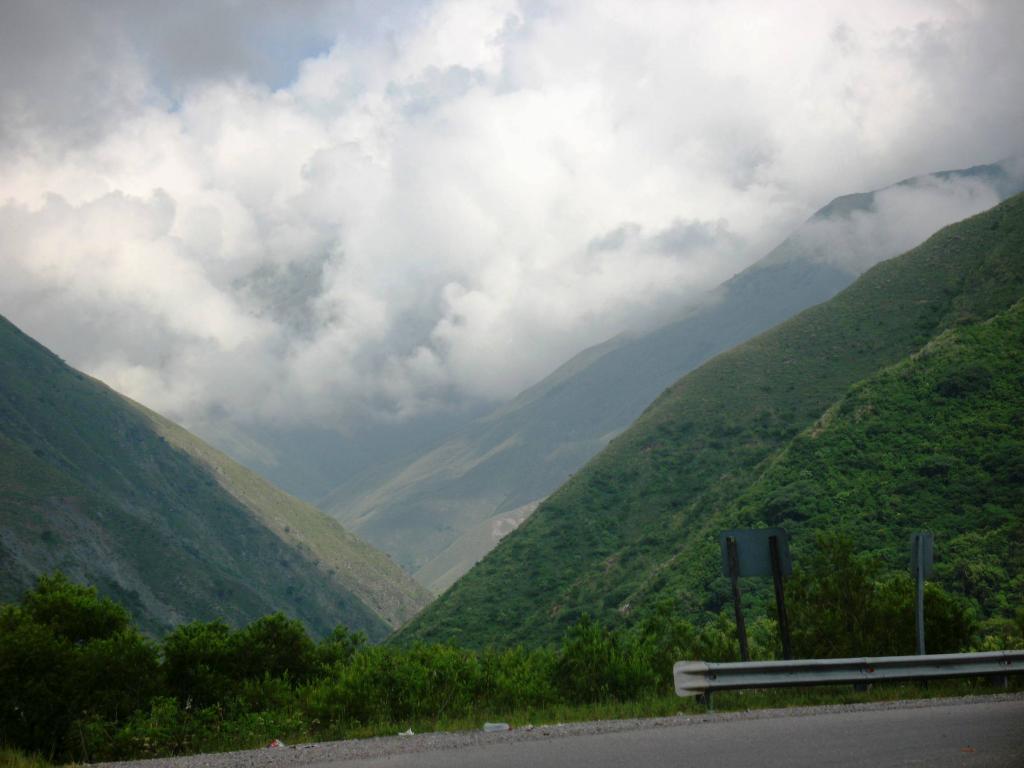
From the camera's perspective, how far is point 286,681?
15.5 meters

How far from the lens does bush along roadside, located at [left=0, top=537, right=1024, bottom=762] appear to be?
12711 mm

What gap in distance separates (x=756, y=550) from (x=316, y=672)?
838cm

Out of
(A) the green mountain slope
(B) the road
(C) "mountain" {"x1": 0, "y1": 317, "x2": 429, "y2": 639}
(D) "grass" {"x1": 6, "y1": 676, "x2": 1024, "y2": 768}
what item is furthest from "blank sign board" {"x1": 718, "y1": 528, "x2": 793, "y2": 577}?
(C) "mountain" {"x1": 0, "y1": 317, "x2": 429, "y2": 639}

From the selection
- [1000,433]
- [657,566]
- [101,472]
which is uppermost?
[101,472]

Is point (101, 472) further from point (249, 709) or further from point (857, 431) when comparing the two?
point (249, 709)

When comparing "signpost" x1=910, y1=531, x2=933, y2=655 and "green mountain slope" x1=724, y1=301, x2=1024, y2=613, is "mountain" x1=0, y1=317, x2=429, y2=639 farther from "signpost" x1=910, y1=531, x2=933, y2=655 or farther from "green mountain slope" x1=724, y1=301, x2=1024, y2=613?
"signpost" x1=910, y1=531, x2=933, y2=655

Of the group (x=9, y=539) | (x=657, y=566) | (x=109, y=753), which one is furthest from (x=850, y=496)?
(x=9, y=539)

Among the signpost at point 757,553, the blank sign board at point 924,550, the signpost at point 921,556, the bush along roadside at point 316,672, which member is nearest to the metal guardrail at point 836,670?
the bush along roadside at point 316,672

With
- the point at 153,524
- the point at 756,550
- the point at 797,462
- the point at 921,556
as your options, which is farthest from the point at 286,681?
the point at 153,524

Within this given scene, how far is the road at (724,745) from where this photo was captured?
821cm

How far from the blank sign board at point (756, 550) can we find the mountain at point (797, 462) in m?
26.6

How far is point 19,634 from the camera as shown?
44.0 ft

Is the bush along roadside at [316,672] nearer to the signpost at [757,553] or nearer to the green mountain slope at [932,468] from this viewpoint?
the signpost at [757,553]

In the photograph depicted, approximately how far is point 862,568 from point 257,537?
489ft
